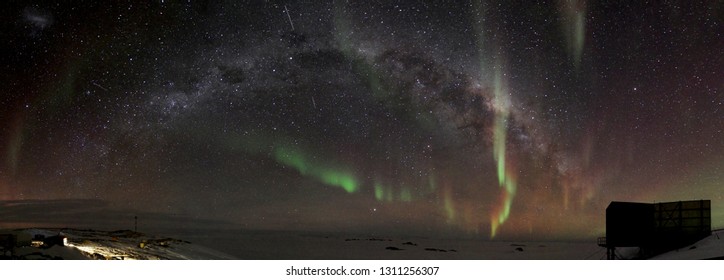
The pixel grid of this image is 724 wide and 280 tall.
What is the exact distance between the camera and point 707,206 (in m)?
40.8

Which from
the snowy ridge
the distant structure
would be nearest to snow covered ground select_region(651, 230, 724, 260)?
the distant structure

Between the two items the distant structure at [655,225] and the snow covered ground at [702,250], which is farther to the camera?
the distant structure at [655,225]

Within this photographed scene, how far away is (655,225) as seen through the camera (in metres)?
41.2

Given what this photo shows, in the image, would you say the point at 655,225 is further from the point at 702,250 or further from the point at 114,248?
the point at 114,248

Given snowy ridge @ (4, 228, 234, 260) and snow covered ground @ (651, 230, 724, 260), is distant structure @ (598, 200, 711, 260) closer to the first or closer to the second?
snow covered ground @ (651, 230, 724, 260)

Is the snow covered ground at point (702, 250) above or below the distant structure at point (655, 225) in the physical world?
below

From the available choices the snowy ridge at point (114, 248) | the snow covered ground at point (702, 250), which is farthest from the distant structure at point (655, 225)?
the snowy ridge at point (114, 248)

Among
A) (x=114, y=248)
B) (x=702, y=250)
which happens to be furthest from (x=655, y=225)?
(x=114, y=248)

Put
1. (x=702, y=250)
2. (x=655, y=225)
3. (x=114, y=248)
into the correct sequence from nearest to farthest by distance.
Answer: (x=702, y=250) → (x=655, y=225) → (x=114, y=248)

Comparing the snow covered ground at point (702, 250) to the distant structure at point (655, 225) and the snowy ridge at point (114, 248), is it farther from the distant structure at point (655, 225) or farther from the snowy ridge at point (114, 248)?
the snowy ridge at point (114, 248)

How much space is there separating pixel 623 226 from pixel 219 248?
46.5 m

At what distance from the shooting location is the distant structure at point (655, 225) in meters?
40.1
